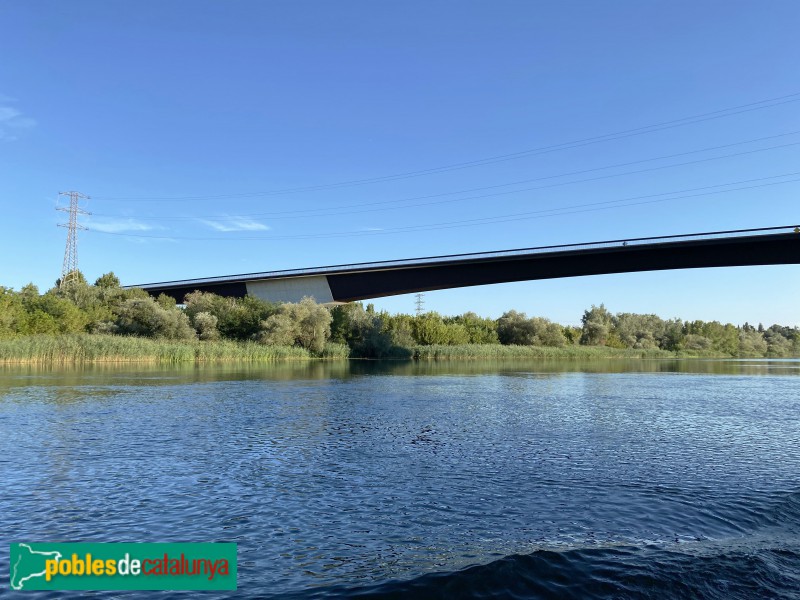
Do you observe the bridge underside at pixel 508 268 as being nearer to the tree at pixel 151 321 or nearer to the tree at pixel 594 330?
the tree at pixel 151 321

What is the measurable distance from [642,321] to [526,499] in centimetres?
15806

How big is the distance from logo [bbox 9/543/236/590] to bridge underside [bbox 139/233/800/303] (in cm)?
5609

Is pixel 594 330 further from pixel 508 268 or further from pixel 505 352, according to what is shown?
pixel 508 268

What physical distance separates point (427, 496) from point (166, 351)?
52047mm

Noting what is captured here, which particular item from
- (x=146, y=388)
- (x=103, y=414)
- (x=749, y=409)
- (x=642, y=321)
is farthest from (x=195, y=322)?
(x=642, y=321)

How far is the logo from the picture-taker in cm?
726

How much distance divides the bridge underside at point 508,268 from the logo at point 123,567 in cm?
5609

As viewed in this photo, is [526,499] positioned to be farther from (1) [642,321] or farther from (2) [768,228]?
(1) [642,321]

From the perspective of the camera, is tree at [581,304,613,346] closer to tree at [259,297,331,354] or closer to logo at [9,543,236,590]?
tree at [259,297,331,354]

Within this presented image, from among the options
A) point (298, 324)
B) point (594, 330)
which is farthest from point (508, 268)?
point (594, 330)

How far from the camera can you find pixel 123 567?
7.65 m

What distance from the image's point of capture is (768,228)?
166 feet

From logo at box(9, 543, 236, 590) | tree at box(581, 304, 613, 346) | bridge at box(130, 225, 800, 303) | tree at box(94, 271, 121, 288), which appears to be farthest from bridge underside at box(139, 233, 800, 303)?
tree at box(581, 304, 613, 346)

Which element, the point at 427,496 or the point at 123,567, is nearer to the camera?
the point at 123,567
